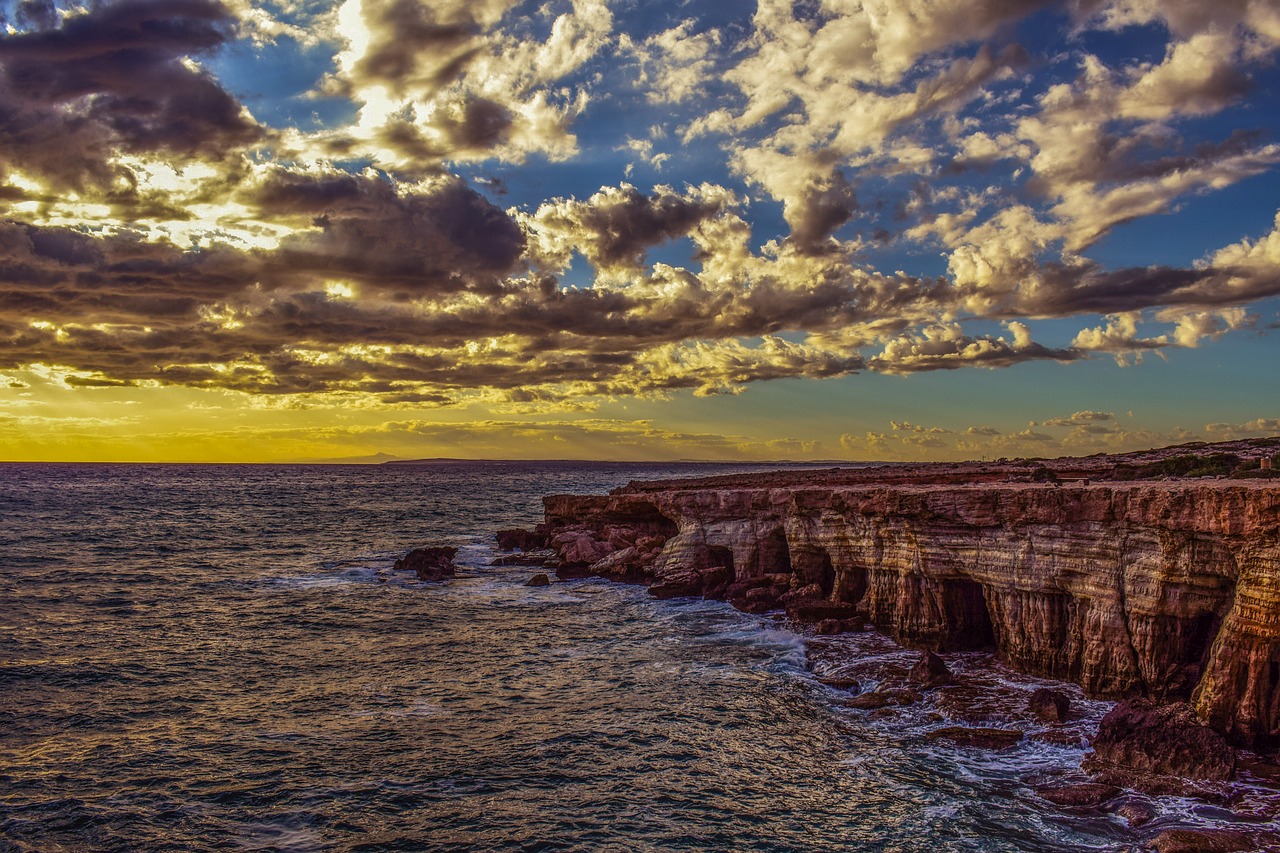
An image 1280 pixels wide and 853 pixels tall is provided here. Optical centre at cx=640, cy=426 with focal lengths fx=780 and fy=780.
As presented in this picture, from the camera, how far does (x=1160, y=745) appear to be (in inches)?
626

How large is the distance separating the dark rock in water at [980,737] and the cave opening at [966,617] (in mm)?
7525

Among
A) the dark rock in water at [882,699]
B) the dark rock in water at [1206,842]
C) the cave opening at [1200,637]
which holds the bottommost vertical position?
the dark rock in water at [882,699]

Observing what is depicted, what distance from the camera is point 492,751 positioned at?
61.0 feet

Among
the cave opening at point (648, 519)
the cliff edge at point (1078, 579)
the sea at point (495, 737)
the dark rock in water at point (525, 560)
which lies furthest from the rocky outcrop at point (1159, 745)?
the dark rock in water at point (525, 560)

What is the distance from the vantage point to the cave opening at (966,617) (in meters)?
25.9

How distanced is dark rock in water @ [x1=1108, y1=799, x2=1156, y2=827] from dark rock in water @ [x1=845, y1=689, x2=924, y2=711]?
21.5 feet

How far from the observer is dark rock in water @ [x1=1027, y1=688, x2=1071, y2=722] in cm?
1870

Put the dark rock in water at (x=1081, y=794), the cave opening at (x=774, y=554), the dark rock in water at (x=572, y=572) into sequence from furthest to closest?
1. the dark rock in water at (x=572, y=572)
2. the cave opening at (x=774, y=554)
3. the dark rock in water at (x=1081, y=794)

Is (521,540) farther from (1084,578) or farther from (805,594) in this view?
(1084,578)

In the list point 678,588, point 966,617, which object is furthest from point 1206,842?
point 678,588

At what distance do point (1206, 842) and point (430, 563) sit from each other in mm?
40611

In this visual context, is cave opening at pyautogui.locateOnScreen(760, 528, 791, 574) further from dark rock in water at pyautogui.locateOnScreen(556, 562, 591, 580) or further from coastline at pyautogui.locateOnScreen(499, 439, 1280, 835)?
dark rock in water at pyautogui.locateOnScreen(556, 562, 591, 580)

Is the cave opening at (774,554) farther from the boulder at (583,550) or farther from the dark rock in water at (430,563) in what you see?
the dark rock in water at (430,563)

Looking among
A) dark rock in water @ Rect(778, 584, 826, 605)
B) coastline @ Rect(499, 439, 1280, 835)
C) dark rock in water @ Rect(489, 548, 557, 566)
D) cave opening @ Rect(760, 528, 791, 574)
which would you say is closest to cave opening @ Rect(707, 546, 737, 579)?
cave opening @ Rect(760, 528, 791, 574)
